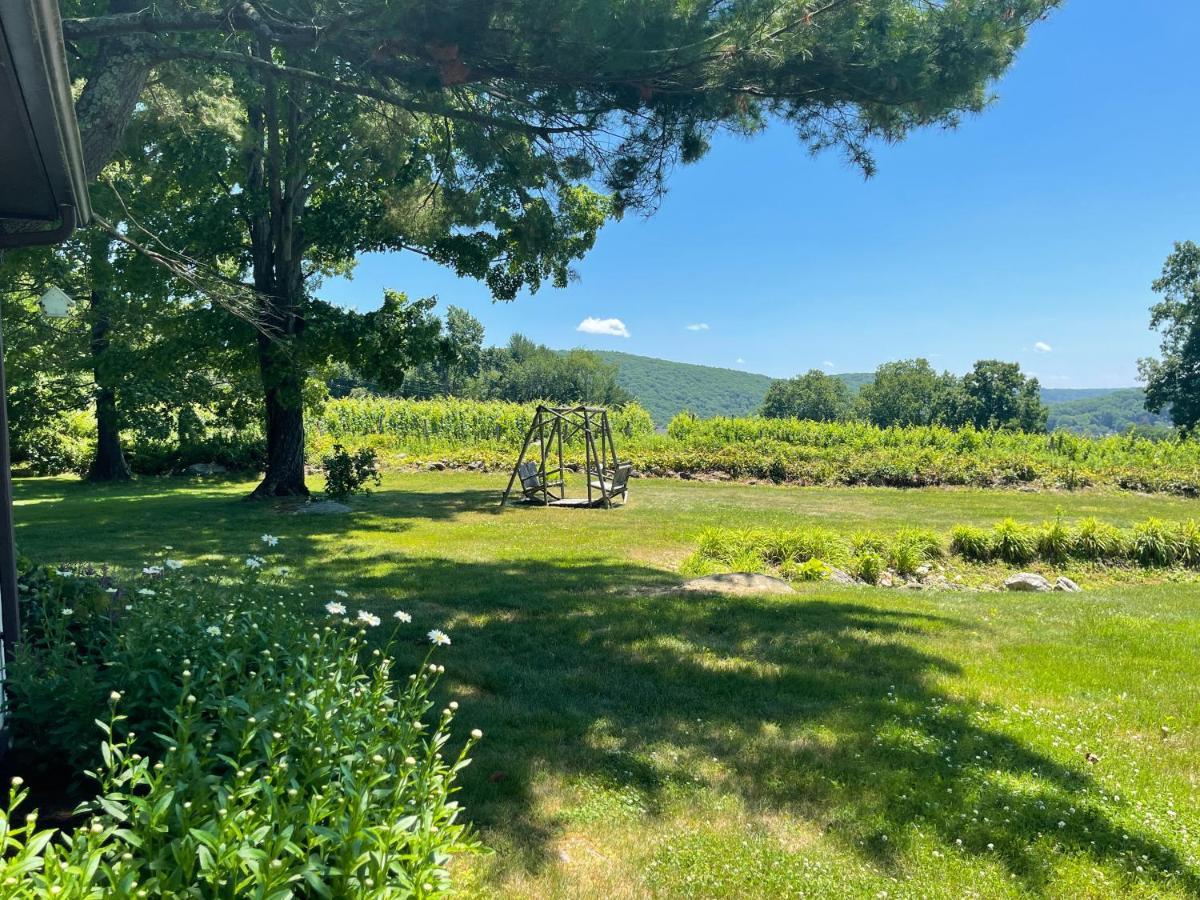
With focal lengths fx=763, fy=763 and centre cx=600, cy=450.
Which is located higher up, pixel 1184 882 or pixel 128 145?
pixel 128 145

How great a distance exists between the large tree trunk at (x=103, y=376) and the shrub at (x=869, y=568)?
1155 cm

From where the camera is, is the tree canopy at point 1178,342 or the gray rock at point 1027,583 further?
the tree canopy at point 1178,342

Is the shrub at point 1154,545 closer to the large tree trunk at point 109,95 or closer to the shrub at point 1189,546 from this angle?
the shrub at point 1189,546

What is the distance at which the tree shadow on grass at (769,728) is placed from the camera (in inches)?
108

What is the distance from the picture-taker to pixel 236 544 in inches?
325

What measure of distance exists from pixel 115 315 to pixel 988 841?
48.4 feet

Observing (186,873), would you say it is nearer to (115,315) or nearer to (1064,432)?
(115,315)

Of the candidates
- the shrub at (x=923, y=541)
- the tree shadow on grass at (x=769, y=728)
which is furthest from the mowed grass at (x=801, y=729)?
the shrub at (x=923, y=541)

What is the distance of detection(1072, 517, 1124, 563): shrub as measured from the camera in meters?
9.45

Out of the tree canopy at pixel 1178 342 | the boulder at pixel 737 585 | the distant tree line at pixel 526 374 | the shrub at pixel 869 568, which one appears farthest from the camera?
the distant tree line at pixel 526 374

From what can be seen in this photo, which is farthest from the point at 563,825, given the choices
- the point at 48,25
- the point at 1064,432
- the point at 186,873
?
the point at 1064,432

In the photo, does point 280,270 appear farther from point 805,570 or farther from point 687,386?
point 687,386

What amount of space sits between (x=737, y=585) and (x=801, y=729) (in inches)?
128

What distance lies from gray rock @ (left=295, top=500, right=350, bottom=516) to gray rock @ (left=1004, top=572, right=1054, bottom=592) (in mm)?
8789
